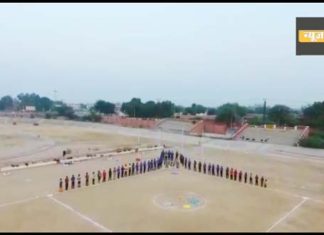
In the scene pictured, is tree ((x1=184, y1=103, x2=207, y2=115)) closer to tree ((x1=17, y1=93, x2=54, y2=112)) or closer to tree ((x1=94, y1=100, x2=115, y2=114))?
tree ((x1=94, y1=100, x2=115, y2=114))

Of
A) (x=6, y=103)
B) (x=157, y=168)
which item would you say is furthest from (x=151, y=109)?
(x=6, y=103)

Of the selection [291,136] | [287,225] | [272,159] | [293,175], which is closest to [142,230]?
[287,225]

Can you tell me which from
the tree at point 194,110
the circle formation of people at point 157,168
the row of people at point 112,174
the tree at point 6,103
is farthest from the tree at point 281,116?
the tree at point 6,103

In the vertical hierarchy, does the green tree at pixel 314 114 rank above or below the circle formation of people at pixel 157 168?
above

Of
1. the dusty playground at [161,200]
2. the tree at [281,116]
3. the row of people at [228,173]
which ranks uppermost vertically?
the tree at [281,116]

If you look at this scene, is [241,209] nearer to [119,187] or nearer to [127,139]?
[119,187]

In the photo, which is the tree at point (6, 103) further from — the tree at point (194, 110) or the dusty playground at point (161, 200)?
the dusty playground at point (161, 200)

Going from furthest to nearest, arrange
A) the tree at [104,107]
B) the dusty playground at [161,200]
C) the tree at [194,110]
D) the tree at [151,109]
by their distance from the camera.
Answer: the tree at [194,110], the tree at [104,107], the tree at [151,109], the dusty playground at [161,200]

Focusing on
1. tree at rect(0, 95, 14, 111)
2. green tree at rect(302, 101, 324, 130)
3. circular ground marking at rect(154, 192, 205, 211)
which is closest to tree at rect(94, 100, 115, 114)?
green tree at rect(302, 101, 324, 130)
